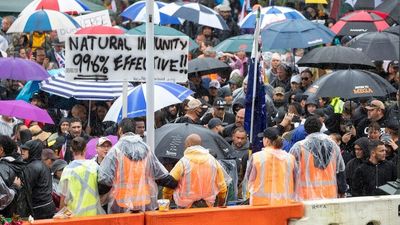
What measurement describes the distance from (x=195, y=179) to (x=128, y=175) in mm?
849

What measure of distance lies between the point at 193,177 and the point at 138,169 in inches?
29.1

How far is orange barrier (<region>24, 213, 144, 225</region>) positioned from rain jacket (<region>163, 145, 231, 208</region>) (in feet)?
3.77

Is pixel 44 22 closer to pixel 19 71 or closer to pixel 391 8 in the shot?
pixel 19 71

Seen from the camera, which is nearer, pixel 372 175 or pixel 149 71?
pixel 149 71

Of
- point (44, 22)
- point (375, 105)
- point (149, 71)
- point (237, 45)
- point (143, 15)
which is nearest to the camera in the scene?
point (149, 71)

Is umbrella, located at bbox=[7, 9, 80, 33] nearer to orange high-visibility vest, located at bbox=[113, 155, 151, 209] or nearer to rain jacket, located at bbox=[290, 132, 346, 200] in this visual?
rain jacket, located at bbox=[290, 132, 346, 200]

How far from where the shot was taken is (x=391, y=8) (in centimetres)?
2631

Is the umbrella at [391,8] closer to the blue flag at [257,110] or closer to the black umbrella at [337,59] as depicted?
the black umbrella at [337,59]

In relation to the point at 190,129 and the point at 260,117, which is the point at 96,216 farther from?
the point at 260,117

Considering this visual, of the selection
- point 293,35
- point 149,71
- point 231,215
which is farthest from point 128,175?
point 293,35

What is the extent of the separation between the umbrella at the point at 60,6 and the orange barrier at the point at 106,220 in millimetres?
12385

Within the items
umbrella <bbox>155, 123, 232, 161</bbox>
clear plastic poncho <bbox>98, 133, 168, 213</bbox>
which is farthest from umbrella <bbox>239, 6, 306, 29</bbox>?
clear plastic poncho <bbox>98, 133, 168, 213</bbox>

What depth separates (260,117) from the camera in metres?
18.0

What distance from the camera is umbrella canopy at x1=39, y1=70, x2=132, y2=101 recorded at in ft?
65.2
